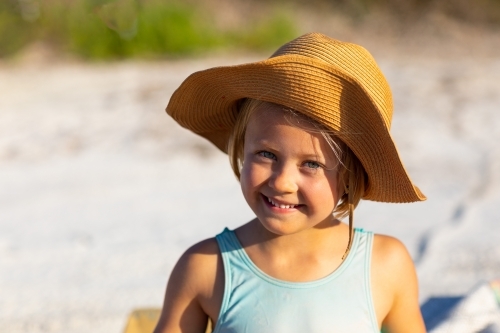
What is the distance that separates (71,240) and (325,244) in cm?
228

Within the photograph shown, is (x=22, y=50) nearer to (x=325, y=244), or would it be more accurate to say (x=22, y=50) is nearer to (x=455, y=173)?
(x=455, y=173)

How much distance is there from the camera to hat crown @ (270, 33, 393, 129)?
159 centimetres

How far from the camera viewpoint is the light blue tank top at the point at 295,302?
1.73 meters

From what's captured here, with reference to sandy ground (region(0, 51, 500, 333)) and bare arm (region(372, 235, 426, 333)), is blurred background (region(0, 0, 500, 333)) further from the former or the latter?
bare arm (region(372, 235, 426, 333))

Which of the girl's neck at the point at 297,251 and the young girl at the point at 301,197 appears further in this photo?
the girl's neck at the point at 297,251

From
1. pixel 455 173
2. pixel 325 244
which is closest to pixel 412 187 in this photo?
pixel 325 244

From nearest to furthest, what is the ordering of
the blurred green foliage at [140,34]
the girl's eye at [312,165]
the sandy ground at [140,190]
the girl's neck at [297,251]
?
the girl's eye at [312,165] → the girl's neck at [297,251] → the sandy ground at [140,190] → the blurred green foliage at [140,34]

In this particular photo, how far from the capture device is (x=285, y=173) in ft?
5.31

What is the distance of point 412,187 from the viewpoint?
1.74 m

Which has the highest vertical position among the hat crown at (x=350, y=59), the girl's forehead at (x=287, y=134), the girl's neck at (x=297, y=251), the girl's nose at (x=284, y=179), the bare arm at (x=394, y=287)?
the hat crown at (x=350, y=59)

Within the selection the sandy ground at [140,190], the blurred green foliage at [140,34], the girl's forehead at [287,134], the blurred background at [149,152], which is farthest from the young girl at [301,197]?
the blurred green foliage at [140,34]

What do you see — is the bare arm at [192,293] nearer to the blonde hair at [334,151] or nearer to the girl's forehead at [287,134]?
the blonde hair at [334,151]

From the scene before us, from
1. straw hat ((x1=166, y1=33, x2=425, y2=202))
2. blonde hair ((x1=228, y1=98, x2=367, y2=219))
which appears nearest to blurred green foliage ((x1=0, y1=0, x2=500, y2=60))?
blonde hair ((x1=228, y1=98, x2=367, y2=219))

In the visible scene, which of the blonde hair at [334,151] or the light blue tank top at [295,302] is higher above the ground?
the blonde hair at [334,151]
